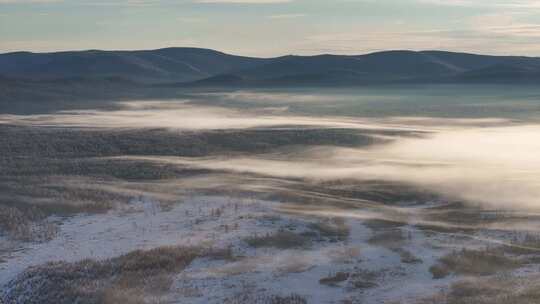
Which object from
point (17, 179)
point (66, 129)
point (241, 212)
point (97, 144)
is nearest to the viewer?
point (241, 212)

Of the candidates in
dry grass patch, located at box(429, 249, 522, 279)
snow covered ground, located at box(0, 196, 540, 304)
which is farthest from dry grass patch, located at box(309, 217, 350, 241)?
dry grass patch, located at box(429, 249, 522, 279)

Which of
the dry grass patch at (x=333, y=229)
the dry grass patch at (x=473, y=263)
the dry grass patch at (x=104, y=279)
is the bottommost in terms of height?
the dry grass patch at (x=104, y=279)

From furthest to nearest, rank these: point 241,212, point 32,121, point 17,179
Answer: point 32,121
point 17,179
point 241,212

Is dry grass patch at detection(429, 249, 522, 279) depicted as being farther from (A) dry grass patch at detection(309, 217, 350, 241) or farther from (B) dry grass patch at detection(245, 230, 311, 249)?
(B) dry grass patch at detection(245, 230, 311, 249)

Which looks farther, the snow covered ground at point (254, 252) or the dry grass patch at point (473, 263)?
the dry grass patch at point (473, 263)

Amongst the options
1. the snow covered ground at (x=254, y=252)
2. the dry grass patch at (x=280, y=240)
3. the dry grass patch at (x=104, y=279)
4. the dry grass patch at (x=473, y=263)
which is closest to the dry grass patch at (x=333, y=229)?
the snow covered ground at (x=254, y=252)

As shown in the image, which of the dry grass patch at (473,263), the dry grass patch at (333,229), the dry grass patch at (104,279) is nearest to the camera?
the dry grass patch at (104,279)

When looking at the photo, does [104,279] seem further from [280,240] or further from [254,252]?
[280,240]

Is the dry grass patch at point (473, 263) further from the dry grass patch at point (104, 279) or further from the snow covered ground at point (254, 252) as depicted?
the dry grass patch at point (104, 279)

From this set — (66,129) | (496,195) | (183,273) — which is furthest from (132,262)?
(66,129)

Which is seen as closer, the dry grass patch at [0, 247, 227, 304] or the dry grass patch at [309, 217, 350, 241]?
the dry grass patch at [0, 247, 227, 304]

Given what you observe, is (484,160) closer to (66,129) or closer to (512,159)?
(512,159)
